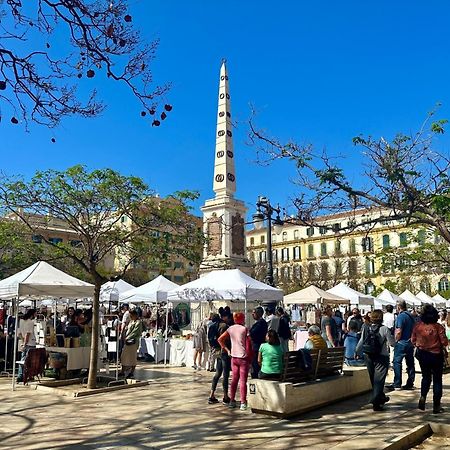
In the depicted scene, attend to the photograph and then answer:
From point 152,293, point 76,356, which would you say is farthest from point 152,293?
point 76,356

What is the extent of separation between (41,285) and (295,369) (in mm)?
6141

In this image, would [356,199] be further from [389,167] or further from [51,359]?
[51,359]

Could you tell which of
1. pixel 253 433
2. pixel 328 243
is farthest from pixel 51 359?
pixel 328 243

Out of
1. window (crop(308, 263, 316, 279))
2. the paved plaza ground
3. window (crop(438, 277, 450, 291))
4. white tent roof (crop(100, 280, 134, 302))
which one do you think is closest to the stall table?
the paved plaza ground

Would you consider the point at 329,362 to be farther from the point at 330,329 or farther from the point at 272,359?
the point at 330,329

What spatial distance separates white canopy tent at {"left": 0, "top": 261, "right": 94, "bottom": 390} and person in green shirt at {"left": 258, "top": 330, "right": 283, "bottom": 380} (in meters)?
5.46

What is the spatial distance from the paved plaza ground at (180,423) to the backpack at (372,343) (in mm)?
891

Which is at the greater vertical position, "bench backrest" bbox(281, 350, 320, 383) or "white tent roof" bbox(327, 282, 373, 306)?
"white tent roof" bbox(327, 282, 373, 306)

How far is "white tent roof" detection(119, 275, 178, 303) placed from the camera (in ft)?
58.0

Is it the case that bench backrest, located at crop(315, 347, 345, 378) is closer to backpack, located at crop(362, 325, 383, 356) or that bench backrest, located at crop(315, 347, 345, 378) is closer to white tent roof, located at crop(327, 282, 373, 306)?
backpack, located at crop(362, 325, 383, 356)

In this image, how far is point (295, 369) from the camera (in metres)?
7.95

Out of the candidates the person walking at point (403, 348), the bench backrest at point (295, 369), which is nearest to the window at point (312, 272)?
the person walking at point (403, 348)

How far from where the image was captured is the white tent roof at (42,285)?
1112cm

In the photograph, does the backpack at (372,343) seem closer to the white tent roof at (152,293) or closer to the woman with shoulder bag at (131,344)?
the woman with shoulder bag at (131,344)
